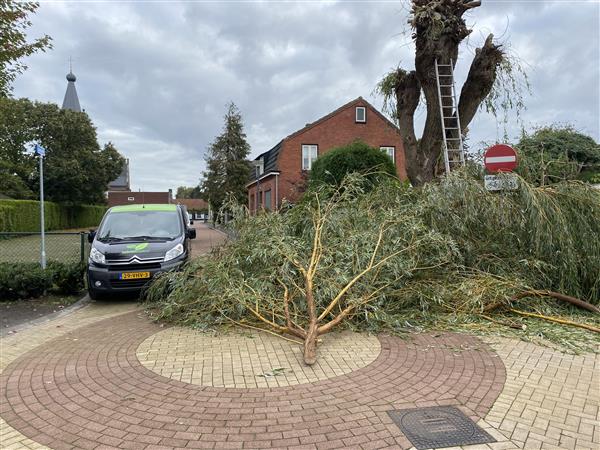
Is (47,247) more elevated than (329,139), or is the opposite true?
(329,139)

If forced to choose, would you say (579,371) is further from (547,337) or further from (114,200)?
(114,200)

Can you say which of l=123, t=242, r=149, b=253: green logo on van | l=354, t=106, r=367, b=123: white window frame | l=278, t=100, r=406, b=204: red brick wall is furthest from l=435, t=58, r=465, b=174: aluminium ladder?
l=354, t=106, r=367, b=123: white window frame

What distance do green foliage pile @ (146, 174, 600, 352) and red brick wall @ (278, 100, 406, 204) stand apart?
69.8 ft

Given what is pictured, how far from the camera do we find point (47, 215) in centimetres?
3162

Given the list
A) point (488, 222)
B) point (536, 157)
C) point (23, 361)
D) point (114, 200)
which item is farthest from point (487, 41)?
point (114, 200)

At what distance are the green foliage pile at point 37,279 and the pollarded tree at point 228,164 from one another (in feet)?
97.3

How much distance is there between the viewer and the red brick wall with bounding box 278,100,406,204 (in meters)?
28.5

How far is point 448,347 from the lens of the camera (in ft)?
16.5

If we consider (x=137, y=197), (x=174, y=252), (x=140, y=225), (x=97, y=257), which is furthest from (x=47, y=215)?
(x=174, y=252)

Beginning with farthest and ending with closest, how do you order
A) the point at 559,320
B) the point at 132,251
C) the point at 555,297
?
1. the point at 132,251
2. the point at 555,297
3. the point at 559,320

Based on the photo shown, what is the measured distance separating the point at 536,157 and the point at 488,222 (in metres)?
2.39

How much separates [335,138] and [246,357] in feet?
83.5

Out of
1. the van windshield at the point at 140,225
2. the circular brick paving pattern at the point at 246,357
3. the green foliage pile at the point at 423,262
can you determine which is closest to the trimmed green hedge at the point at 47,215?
the van windshield at the point at 140,225

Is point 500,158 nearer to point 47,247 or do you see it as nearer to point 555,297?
point 555,297
